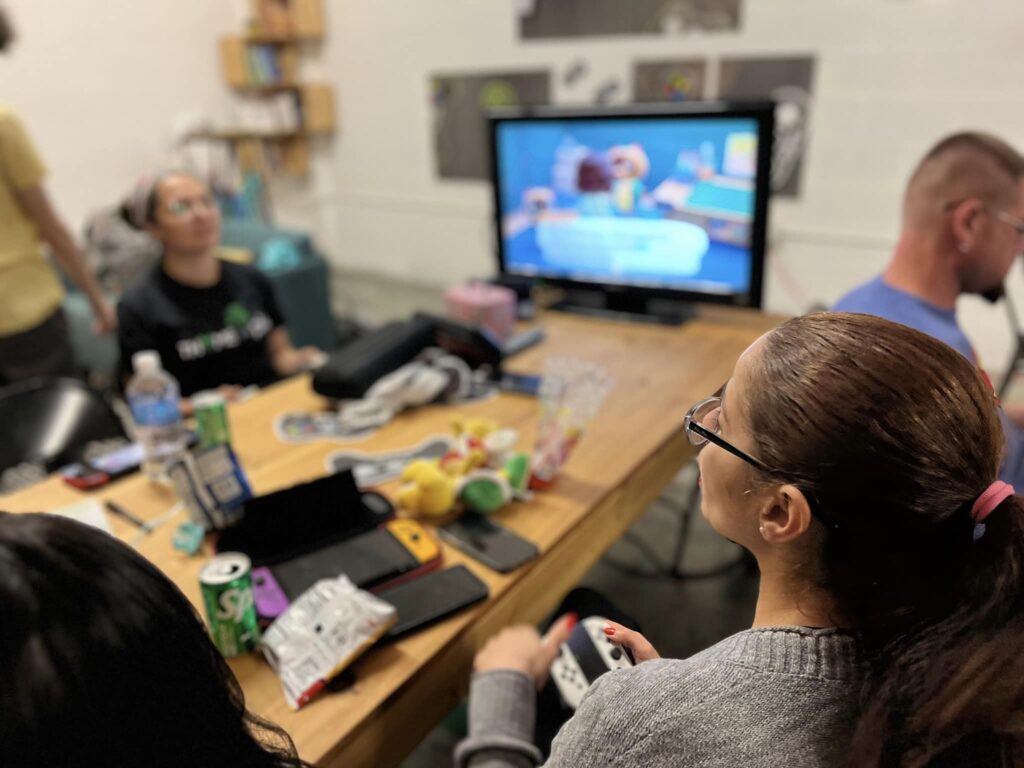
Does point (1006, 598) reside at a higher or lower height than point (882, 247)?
higher

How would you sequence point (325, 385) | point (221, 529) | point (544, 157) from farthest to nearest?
1. point (544, 157)
2. point (325, 385)
3. point (221, 529)

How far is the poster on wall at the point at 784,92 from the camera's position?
2.93 meters

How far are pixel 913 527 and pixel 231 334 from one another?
5.99ft

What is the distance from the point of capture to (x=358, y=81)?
434cm

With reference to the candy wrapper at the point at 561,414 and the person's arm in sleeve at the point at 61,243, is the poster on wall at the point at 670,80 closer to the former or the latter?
the candy wrapper at the point at 561,414

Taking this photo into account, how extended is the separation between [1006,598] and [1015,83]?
2626 mm

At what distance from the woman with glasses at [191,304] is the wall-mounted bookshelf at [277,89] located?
272cm

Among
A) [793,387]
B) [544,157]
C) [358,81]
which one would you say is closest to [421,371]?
[544,157]

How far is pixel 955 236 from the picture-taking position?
4.47ft

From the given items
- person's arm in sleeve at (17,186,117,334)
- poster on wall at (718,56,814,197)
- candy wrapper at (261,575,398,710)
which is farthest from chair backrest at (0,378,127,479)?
poster on wall at (718,56,814,197)

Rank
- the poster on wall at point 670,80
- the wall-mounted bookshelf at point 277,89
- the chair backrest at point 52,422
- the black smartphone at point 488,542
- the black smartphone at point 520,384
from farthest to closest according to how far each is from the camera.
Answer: the wall-mounted bookshelf at point 277,89 < the poster on wall at point 670,80 < the black smartphone at point 520,384 < the chair backrest at point 52,422 < the black smartphone at point 488,542

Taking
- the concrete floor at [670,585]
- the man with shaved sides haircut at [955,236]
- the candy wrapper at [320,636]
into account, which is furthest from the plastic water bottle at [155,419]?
the man with shaved sides haircut at [955,236]

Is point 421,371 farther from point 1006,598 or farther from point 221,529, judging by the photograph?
point 1006,598

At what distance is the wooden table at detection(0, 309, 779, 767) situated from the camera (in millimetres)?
872
